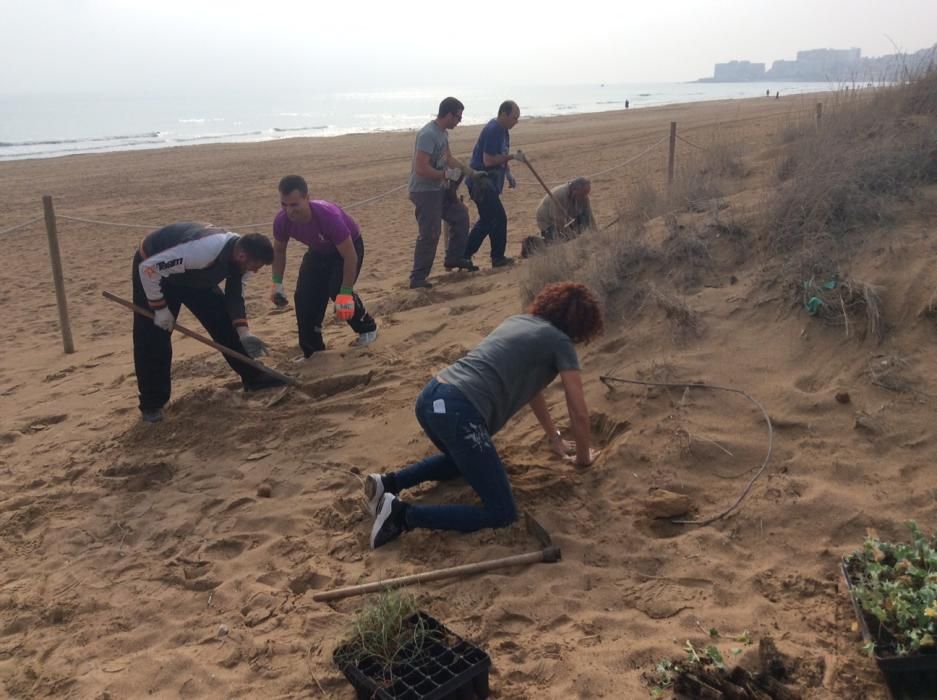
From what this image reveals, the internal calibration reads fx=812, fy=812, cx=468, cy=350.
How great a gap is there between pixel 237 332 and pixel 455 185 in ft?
10.1

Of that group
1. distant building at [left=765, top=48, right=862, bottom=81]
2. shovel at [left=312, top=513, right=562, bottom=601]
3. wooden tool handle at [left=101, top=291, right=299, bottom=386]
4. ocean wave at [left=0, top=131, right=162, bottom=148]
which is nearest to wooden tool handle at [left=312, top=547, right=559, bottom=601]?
Result: shovel at [left=312, top=513, right=562, bottom=601]

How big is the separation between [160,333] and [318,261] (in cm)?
127

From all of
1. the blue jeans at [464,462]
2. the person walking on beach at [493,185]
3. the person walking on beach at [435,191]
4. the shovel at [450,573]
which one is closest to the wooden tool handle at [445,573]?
the shovel at [450,573]

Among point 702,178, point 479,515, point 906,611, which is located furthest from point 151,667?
point 702,178

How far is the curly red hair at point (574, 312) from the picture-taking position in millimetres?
3697

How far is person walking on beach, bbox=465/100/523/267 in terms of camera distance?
809cm

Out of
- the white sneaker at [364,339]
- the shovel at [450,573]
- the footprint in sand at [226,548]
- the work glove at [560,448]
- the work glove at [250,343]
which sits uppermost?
the work glove at [250,343]

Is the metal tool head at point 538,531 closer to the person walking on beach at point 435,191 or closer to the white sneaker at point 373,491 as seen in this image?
the white sneaker at point 373,491

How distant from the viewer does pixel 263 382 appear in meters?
5.73

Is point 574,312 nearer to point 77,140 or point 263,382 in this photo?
point 263,382

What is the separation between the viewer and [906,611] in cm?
252

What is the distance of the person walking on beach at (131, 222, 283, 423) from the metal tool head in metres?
2.44

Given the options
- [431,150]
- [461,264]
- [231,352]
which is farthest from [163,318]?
[461,264]

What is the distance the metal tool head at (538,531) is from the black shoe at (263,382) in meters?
2.64
